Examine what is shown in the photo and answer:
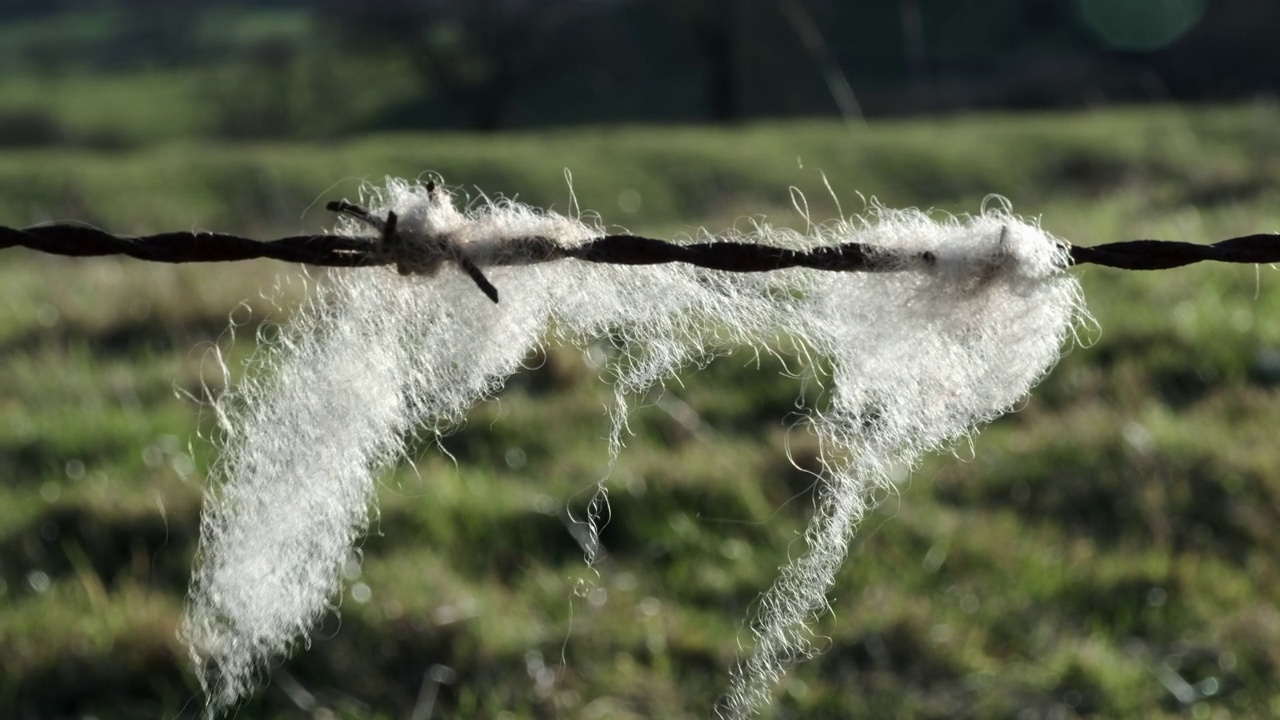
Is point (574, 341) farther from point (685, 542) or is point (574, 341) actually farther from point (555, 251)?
point (685, 542)

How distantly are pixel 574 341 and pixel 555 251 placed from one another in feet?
0.59

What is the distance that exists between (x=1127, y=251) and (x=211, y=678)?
215 cm

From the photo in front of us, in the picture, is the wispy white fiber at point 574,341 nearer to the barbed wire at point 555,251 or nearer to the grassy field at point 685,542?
the barbed wire at point 555,251

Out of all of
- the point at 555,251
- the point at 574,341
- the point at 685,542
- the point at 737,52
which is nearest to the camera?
the point at 555,251

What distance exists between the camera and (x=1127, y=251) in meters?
1.47

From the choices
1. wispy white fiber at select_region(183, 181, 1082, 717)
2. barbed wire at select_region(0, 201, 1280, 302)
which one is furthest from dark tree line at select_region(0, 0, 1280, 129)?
wispy white fiber at select_region(183, 181, 1082, 717)

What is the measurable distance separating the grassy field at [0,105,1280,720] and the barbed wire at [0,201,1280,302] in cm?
32

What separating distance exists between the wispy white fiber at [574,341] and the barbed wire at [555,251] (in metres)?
0.02

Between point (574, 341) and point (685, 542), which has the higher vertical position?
point (574, 341)

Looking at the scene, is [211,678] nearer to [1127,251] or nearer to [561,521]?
[561,521]

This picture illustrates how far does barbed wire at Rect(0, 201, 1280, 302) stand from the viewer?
52.1 inches

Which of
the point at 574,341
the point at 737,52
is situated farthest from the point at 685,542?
the point at 737,52

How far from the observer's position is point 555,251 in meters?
1.35

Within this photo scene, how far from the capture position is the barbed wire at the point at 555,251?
1322 millimetres
